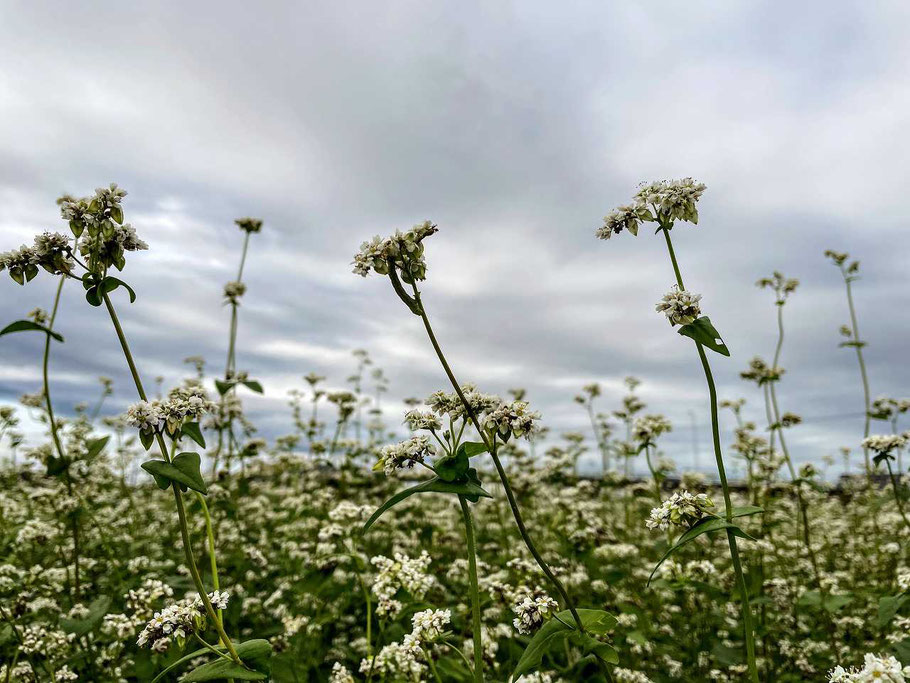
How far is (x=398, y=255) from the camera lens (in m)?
2.95

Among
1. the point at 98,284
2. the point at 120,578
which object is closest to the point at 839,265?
the point at 98,284

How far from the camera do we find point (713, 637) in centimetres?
683

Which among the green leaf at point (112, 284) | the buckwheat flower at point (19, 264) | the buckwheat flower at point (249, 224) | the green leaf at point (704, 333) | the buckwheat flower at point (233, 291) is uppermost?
the buckwheat flower at point (249, 224)

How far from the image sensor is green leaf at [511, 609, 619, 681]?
2615 millimetres

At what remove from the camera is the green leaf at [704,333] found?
281 centimetres

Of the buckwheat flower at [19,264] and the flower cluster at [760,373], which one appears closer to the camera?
the buckwheat flower at [19,264]

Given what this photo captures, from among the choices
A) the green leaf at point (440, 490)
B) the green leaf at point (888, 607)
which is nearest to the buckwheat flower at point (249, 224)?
the green leaf at point (440, 490)

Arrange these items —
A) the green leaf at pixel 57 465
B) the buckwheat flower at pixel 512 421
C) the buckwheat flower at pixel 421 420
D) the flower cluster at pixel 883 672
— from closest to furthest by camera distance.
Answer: the flower cluster at pixel 883 672, the buckwheat flower at pixel 512 421, the buckwheat flower at pixel 421 420, the green leaf at pixel 57 465

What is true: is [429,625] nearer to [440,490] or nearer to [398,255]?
[440,490]

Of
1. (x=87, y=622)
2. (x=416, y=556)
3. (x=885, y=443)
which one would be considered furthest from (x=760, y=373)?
(x=87, y=622)

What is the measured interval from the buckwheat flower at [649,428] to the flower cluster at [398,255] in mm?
4036

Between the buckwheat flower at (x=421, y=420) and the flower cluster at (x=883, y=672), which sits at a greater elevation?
the buckwheat flower at (x=421, y=420)

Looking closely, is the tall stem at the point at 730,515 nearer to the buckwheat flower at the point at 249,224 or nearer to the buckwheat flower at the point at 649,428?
the buckwheat flower at the point at 649,428

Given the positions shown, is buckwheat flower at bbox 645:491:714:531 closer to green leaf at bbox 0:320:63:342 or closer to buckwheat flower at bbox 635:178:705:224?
buckwheat flower at bbox 635:178:705:224
